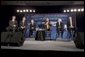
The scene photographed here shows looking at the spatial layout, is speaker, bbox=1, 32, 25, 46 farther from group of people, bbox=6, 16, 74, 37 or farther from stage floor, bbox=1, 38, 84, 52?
group of people, bbox=6, 16, 74, 37

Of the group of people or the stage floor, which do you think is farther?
the group of people

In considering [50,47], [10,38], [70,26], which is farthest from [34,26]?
[50,47]

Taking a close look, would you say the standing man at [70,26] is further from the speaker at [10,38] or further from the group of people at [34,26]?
the speaker at [10,38]

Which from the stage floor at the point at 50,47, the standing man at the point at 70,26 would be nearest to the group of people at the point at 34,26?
the standing man at the point at 70,26

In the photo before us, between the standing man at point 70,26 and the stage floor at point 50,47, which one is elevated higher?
the standing man at point 70,26

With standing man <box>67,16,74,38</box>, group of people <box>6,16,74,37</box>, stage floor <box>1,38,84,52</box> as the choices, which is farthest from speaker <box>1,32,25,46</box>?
standing man <box>67,16,74,38</box>

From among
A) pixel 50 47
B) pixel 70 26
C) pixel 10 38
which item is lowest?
pixel 50 47

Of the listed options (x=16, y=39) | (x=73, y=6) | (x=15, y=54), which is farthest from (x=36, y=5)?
(x=15, y=54)

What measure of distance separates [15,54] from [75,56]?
5.35 ft

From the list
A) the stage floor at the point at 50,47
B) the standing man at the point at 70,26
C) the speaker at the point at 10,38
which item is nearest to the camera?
the stage floor at the point at 50,47

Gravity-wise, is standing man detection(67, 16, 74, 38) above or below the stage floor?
above

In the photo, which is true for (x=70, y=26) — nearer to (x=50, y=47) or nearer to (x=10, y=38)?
(x=50, y=47)

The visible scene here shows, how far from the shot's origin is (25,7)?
11.6 m

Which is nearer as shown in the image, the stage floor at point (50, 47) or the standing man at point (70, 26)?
the stage floor at point (50, 47)
